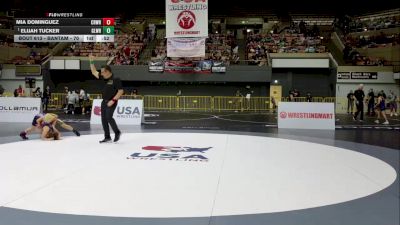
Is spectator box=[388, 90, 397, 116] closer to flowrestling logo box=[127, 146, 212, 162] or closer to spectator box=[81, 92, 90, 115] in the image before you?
spectator box=[81, 92, 90, 115]

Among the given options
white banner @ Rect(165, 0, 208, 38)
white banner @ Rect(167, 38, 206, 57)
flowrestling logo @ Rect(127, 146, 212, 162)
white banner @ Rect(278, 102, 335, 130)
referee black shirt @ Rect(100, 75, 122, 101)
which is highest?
white banner @ Rect(165, 0, 208, 38)

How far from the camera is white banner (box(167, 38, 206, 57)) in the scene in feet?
52.0

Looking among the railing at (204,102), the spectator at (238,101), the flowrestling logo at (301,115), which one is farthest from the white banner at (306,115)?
the spectator at (238,101)

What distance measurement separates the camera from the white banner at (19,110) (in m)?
15.3

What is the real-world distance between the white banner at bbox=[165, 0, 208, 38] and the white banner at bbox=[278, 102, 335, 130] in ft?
13.1

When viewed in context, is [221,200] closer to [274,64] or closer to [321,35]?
[274,64]

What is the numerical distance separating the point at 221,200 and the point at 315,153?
3.99 m

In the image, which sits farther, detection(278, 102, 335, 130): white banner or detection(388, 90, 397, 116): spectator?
detection(388, 90, 397, 116): spectator

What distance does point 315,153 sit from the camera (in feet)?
24.6

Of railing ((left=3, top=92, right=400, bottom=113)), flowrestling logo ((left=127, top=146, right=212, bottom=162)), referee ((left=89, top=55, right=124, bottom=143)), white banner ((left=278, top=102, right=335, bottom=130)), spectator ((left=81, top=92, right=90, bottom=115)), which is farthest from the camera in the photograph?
railing ((left=3, top=92, right=400, bottom=113))

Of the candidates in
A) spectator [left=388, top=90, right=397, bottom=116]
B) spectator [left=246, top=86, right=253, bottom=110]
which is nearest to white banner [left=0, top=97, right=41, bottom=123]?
spectator [left=246, top=86, right=253, bottom=110]
